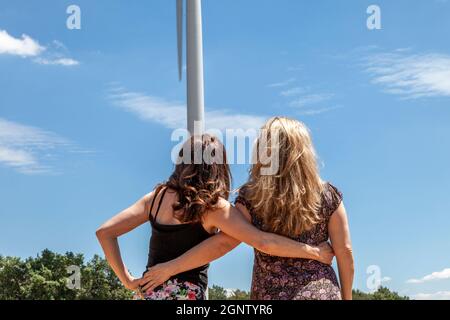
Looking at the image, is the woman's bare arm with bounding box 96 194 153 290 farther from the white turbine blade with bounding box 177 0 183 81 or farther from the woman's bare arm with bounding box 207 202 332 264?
the white turbine blade with bounding box 177 0 183 81

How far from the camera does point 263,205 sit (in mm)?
5719

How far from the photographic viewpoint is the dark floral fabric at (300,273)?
223 inches

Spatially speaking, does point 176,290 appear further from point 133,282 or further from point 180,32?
point 180,32

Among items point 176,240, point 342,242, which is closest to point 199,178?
point 176,240

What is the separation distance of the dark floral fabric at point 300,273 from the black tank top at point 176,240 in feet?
1.46

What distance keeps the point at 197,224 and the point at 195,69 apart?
6586 millimetres

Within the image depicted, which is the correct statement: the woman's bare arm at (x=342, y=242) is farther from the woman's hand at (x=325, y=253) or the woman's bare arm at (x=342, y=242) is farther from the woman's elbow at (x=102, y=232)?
the woman's elbow at (x=102, y=232)

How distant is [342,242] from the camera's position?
19.2 feet

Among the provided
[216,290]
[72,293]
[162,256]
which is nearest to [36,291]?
[72,293]

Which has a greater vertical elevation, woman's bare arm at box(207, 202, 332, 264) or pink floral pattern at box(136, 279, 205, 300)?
woman's bare arm at box(207, 202, 332, 264)

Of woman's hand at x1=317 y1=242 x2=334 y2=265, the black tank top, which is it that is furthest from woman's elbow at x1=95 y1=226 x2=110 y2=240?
woman's hand at x1=317 y1=242 x2=334 y2=265

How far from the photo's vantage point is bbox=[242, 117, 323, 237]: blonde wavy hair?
222 inches

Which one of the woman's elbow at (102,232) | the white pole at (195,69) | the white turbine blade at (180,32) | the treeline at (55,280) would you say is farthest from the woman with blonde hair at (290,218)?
the treeline at (55,280)

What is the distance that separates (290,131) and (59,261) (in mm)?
72647
